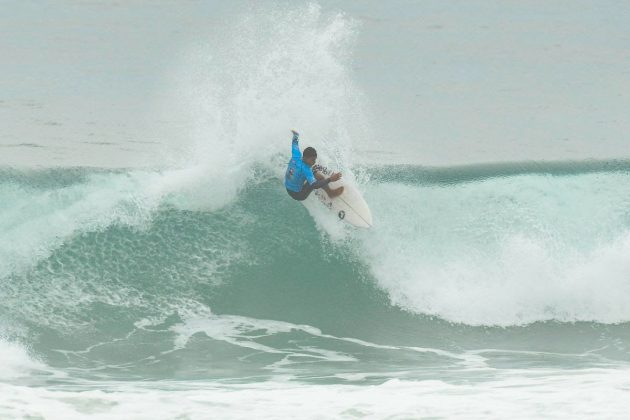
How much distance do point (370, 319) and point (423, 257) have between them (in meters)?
1.48

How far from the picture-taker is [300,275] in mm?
13523

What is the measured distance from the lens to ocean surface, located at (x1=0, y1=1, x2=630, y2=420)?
9711 mm

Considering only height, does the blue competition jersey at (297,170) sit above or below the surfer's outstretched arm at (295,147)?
below

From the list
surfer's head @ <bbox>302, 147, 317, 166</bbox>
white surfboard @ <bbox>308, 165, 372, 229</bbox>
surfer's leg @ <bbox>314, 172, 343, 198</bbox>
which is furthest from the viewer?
white surfboard @ <bbox>308, 165, 372, 229</bbox>

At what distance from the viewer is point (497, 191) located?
15133 mm

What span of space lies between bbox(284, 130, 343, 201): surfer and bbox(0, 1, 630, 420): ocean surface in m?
1.16

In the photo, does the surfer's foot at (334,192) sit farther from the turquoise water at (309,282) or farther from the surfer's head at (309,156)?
the surfer's head at (309,156)

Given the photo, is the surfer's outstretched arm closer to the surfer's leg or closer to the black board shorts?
the black board shorts

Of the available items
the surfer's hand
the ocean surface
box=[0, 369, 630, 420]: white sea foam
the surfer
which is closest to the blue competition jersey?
the surfer

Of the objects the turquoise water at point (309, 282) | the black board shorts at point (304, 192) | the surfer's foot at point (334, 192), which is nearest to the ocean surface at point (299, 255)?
the turquoise water at point (309, 282)

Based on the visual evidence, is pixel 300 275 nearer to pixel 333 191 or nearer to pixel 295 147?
pixel 333 191

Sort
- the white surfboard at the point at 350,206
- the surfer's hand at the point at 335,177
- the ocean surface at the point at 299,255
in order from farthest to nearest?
the white surfboard at the point at 350,206 → the surfer's hand at the point at 335,177 → the ocean surface at the point at 299,255

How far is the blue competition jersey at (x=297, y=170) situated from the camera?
12167 mm

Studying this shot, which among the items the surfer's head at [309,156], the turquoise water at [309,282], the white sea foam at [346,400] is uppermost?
the surfer's head at [309,156]
